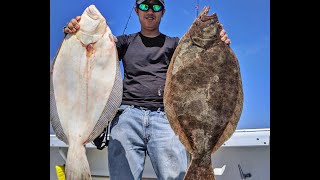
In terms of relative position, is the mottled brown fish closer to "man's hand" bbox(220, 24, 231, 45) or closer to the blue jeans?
"man's hand" bbox(220, 24, 231, 45)

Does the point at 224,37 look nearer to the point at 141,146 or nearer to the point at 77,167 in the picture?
the point at 141,146

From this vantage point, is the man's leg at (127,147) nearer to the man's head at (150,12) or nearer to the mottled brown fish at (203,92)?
the mottled brown fish at (203,92)

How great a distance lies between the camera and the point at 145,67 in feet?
11.4

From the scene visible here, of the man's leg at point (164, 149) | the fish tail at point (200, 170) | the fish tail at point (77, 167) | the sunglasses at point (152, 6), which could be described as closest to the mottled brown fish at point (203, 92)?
the fish tail at point (200, 170)

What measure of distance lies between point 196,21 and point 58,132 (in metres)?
1.31

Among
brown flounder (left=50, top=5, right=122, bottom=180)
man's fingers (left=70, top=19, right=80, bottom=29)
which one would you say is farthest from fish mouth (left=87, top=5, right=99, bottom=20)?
man's fingers (left=70, top=19, right=80, bottom=29)

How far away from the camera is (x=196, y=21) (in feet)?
10.6

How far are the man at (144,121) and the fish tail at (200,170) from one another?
45 cm

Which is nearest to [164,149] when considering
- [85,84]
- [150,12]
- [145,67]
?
[145,67]

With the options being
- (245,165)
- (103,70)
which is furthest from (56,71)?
(245,165)

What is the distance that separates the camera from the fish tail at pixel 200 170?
289 cm

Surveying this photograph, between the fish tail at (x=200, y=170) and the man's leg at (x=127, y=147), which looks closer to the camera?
the fish tail at (x=200, y=170)

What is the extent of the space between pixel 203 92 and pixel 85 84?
34.0 inches
